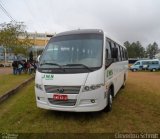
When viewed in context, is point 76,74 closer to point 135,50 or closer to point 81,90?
point 81,90

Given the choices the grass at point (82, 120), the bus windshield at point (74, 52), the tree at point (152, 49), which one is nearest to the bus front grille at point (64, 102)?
the grass at point (82, 120)

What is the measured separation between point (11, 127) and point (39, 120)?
90cm

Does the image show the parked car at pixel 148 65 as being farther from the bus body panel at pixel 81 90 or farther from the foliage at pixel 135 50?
the foliage at pixel 135 50

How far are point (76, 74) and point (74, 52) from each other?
0.94 metres

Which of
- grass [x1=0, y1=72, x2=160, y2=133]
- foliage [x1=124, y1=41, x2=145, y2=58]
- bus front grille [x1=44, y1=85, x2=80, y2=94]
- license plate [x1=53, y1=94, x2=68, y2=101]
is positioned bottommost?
grass [x1=0, y1=72, x2=160, y2=133]

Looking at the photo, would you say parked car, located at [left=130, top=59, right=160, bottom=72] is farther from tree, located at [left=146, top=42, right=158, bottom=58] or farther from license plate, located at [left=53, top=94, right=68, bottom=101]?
tree, located at [left=146, top=42, right=158, bottom=58]

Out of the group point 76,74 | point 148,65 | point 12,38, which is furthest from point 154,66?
point 76,74

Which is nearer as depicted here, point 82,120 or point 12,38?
point 82,120

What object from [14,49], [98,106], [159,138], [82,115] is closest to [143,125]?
[159,138]

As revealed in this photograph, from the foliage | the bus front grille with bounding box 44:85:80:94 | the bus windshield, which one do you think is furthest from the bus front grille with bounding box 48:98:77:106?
the foliage

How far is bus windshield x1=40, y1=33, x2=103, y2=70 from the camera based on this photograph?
652 cm

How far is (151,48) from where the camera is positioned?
457ft

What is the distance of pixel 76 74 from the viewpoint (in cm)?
618

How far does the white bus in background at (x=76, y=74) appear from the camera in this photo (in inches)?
241
